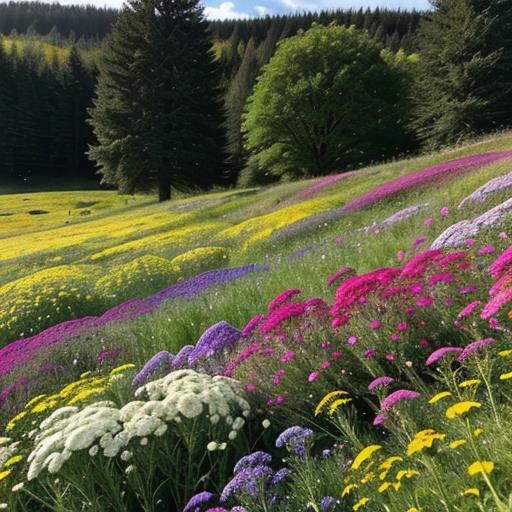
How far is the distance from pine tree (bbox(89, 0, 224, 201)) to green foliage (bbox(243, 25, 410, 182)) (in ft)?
15.9

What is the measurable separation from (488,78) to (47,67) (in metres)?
83.3

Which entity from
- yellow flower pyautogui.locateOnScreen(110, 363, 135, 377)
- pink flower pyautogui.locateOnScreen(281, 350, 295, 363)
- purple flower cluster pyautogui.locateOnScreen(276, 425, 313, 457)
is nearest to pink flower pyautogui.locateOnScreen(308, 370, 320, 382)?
pink flower pyautogui.locateOnScreen(281, 350, 295, 363)

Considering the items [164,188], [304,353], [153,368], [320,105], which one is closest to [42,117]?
[164,188]

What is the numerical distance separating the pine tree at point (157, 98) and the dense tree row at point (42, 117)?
48.9m

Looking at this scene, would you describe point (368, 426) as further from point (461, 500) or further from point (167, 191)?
point (167, 191)

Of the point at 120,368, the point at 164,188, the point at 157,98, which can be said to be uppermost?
the point at 157,98

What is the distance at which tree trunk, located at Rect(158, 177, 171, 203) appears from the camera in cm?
4053

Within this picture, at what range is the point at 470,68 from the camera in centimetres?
3319

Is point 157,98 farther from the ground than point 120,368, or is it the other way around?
point 157,98

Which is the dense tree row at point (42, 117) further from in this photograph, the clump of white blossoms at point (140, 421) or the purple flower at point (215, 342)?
the clump of white blossoms at point (140, 421)

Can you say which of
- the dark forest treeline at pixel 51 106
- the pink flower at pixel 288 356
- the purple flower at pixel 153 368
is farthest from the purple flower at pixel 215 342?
the dark forest treeline at pixel 51 106

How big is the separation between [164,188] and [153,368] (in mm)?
36830

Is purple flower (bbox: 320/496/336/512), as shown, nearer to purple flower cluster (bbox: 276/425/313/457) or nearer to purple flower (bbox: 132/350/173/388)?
purple flower cluster (bbox: 276/425/313/457)

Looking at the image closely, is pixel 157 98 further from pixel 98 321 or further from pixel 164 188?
pixel 98 321
